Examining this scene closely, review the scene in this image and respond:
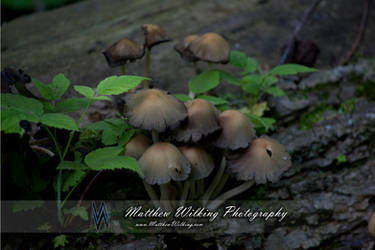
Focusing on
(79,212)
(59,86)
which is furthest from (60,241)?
(59,86)

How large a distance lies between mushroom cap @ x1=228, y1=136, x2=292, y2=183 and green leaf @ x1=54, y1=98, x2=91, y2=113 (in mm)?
886

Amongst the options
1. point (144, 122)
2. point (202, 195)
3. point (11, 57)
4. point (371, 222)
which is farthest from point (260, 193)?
point (11, 57)

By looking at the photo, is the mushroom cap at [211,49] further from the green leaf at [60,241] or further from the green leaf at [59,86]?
the green leaf at [60,241]

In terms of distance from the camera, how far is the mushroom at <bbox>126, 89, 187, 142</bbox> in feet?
5.84

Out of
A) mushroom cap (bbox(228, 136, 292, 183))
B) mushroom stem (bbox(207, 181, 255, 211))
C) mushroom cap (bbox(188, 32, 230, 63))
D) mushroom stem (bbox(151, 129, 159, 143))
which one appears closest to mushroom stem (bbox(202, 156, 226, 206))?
mushroom stem (bbox(207, 181, 255, 211))

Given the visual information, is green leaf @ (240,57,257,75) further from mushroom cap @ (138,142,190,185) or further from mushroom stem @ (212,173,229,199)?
mushroom cap @ (138,142,190,185)

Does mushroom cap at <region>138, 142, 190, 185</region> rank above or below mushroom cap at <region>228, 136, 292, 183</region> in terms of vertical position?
above

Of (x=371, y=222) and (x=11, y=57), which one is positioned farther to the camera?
(x=11, y=57)

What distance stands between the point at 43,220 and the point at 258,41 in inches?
125

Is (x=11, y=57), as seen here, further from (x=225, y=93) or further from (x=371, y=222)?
(x=371, y=222)

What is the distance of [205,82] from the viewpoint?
2.41 meters

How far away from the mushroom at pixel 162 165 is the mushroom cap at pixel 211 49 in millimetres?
862

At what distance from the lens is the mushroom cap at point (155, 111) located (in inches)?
70.2

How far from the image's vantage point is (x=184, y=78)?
3.42 m
